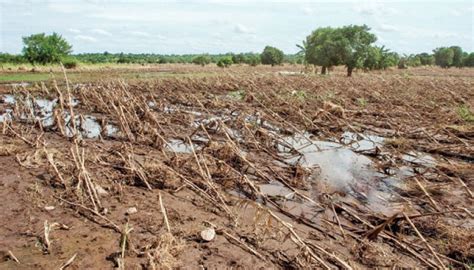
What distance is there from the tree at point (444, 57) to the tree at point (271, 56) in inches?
1562

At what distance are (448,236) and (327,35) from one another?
4515cm

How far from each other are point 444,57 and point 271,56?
139 feet

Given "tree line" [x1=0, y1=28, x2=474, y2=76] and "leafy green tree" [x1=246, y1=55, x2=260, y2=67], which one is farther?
"leafy green tree" [x1=246, y1=55, x2=260, y2=67]

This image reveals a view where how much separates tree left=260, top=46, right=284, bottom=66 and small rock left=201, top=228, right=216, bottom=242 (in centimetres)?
7829

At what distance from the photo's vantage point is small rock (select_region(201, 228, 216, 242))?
187 inches

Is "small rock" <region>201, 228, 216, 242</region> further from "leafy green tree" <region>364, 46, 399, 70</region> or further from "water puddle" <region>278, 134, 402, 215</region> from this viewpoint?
"leafy green tree" <region>364, 46, 399, 70</region>

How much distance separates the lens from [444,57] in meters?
88.2

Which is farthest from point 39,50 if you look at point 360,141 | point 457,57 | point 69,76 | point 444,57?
point 457,57

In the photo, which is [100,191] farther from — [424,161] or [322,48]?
[322,48]

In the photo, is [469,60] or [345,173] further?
[469,60]

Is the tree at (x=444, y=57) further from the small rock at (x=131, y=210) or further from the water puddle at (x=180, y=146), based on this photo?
the small rock at (x=131, y=210)

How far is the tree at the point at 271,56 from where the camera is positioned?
8071 centimetres

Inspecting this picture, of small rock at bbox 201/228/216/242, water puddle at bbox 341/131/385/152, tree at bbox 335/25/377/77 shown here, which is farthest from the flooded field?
tree at bbox 335/25/377/77

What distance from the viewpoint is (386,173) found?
8.49 metres
